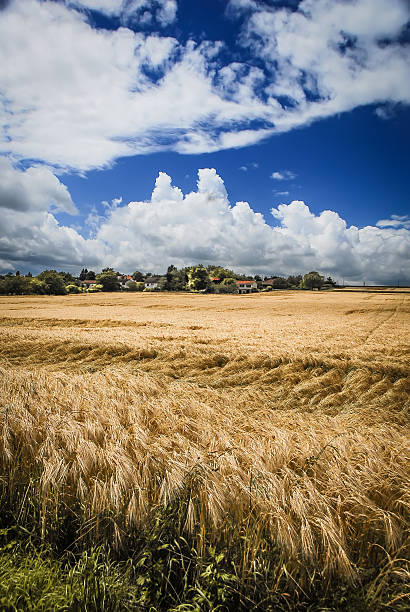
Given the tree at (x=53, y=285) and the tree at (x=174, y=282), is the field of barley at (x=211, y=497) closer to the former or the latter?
the tree at (x=53, y=285)

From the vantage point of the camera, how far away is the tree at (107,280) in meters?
116

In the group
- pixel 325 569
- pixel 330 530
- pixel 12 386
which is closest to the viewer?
pixel 325 569

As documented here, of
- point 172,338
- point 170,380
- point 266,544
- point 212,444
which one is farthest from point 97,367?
point 266,544

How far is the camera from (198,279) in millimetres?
111938

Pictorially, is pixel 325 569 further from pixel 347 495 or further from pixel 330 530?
pixel 347 495

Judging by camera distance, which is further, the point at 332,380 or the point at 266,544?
the point at 332,380

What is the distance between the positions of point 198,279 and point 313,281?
61544mm

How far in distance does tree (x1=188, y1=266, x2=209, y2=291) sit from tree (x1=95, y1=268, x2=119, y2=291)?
30034mm

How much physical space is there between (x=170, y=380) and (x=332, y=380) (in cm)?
531

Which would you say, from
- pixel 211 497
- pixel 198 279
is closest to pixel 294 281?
pixel 198 279

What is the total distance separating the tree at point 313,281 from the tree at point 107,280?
87037 millimetres

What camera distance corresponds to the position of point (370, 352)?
39.5 feet

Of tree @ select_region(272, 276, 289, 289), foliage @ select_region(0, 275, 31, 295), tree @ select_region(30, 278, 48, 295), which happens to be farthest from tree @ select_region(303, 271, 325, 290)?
foliage @ select_region(0, 275, 31, 295)

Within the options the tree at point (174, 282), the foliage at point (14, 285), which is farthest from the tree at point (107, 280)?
the foliage at point (14, 285)
